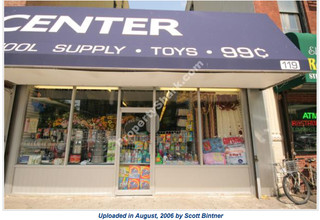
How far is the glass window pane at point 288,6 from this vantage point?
6.09 metres

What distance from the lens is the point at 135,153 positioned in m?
4.57

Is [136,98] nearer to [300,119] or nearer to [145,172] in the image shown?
[145,172]

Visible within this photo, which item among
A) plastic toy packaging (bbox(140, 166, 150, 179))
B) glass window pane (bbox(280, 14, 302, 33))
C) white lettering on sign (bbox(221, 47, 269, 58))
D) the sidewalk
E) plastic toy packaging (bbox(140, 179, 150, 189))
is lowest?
the sidewalk

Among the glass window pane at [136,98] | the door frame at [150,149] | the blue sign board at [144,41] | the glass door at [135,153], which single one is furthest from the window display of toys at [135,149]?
the blue sign board at [144,41]

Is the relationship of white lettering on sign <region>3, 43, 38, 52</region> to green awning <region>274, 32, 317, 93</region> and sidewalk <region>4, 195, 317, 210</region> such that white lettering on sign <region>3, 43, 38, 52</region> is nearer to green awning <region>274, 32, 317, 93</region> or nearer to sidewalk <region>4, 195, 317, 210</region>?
sidewalk <region>4, 195, 317, 210</region>

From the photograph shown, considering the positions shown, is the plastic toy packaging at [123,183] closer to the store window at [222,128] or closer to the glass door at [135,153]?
the glass door at [135,153]

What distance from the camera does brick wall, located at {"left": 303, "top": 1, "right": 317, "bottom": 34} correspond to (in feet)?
18.8

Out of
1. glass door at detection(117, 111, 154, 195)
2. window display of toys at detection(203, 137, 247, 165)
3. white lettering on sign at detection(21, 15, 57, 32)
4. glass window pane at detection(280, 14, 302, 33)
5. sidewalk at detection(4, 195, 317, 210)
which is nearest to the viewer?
sidewalk at detection(4, 195, 317, 210)

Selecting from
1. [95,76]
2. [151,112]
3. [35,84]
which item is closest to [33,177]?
[35,84]

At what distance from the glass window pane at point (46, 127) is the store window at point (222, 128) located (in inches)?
160

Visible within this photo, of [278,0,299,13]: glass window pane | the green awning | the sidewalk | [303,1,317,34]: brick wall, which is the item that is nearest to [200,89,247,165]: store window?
the sidewalk

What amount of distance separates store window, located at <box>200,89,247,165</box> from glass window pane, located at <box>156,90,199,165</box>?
30 cm

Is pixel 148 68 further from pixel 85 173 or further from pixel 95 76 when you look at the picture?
pixel 85 173

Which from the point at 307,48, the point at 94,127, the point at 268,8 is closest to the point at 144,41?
the point at 94,127
